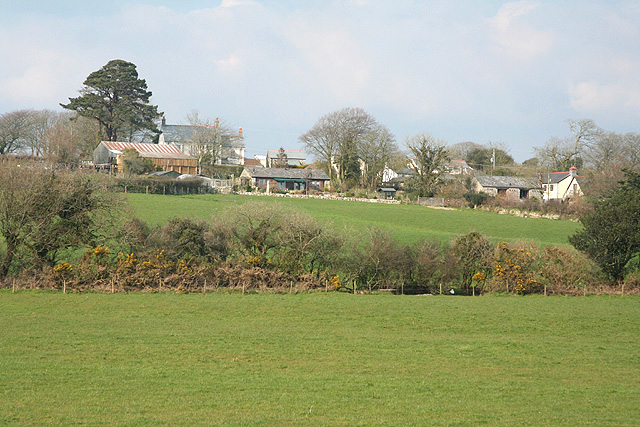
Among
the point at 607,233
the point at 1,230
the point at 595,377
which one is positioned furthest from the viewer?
the point at 607,233

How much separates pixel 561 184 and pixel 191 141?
57.8m

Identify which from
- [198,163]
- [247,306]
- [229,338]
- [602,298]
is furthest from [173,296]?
[198,163]

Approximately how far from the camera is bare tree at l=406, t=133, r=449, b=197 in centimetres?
7244

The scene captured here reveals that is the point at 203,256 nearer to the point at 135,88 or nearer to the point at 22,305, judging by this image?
the point at 22,305

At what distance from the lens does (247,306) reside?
2033 centimetres

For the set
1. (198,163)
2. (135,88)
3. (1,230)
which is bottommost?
(1,230)

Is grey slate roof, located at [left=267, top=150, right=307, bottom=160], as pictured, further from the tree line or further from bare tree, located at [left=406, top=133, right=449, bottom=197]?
the tree line

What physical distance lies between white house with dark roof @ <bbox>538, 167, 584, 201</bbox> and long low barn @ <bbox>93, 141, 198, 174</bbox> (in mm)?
50788

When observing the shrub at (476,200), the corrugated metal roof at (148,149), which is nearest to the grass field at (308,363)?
the shrub at (476,200)

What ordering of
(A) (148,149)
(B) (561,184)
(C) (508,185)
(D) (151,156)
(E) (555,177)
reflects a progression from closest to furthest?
(D) (151,156)
(B) (561,184)
(A) (148,149)
(E) (555,177)
(C) (508,185)

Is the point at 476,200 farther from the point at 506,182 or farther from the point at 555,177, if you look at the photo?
the point at 555,177

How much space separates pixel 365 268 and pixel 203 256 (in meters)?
7.67

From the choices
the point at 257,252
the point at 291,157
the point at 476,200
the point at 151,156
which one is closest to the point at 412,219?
the point at 476,200

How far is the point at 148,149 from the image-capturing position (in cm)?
7944
